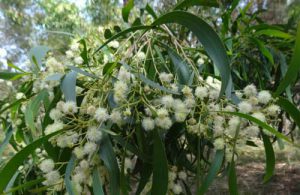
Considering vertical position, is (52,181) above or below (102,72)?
below

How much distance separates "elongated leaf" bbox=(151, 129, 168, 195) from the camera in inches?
23.4

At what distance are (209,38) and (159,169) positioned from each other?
24 centimetres

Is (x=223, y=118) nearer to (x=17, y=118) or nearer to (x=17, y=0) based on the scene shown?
(x=17, y=118)

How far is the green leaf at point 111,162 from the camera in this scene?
57 centimetres

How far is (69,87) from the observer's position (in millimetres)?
602

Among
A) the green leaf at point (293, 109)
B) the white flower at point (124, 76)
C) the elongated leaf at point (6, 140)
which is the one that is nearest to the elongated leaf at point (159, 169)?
the white flower at point (124, 76)

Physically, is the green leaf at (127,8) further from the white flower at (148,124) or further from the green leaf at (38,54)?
the white flower at (148,124)

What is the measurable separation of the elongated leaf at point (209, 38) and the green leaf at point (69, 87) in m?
0.19

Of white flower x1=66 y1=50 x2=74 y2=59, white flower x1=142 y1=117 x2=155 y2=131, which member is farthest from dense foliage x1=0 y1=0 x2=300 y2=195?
white flower x1=66 y1=50 x2=74 y2=59

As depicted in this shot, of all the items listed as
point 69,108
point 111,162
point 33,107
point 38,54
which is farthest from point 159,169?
point 38,54

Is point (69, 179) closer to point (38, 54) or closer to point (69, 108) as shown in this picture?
point (69, 108)

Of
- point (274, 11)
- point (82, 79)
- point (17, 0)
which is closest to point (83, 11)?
point (274, 11)

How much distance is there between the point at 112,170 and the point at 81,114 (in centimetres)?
11

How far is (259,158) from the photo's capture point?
374 cm
